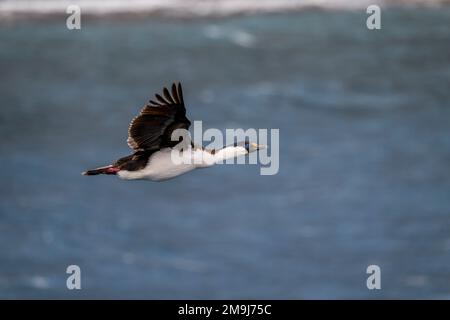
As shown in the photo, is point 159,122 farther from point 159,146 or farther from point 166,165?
point 166,165

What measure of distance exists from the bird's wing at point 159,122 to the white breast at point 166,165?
268mm

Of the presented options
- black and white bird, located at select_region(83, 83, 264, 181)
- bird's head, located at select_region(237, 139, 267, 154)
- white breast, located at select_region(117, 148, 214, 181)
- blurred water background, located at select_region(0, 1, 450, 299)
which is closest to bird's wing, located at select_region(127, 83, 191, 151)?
black and white bird, located at select_region(83, 83, 264, 181)

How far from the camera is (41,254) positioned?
507 feet

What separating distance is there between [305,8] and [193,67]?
50.6 feet

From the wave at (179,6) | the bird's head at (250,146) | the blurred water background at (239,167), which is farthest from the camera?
the wave at (179,6)

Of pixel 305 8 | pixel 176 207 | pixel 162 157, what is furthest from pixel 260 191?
pixel 162 157

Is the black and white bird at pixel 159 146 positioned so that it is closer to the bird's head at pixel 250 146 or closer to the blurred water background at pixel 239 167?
the bird's head at pixel 250 146

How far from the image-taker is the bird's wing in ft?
120

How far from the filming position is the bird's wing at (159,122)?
1436 inches

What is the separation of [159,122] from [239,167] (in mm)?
134890

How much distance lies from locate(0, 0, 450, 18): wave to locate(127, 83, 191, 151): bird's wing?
12356 centimetres

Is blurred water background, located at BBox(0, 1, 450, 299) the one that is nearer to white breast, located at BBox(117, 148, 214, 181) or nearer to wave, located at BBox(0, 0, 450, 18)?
wave, located at BBox(0, 0, 450, 18)

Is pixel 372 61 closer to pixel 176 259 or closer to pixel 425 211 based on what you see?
pixel 425 211

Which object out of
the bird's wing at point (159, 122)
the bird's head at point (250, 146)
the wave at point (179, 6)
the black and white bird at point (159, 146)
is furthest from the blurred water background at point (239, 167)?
the bird's wing at point (159, 122)
